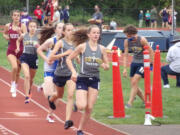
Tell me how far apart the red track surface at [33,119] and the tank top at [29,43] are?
4.08 feet

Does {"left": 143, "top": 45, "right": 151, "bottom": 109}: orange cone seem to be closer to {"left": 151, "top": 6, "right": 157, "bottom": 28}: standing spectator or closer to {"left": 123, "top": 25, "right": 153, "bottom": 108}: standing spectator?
{"left": 123, "top": 25, "right": 153, "bottom": 108}: standing spectator

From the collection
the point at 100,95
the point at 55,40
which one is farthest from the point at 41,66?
the point at 55,40

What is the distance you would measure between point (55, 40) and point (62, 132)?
6.94 feet

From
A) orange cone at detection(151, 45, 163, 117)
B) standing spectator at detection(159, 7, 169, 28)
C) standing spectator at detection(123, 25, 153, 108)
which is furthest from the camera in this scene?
standing spectator at detection(159, 7, 169, 28)

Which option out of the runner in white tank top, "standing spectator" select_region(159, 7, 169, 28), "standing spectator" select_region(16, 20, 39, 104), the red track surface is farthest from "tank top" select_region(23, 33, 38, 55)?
"standing spectator" select_region(159, 7, 169, 28)

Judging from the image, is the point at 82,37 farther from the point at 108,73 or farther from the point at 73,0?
the point at 73,0

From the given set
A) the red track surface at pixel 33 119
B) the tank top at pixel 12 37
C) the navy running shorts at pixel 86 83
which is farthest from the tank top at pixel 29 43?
the navy running shorts at pixel 86 83

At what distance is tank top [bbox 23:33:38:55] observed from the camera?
16.0m

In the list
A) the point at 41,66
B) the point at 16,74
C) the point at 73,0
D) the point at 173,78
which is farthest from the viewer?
the point at 73,0

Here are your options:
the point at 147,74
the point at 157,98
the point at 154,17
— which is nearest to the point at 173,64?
the point at 157,98

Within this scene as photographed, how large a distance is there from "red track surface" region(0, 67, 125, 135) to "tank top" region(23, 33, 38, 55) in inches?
49.0

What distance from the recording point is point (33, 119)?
13.7m

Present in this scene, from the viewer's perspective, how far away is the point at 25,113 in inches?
572

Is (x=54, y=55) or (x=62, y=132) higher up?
(x=54, y=55)
